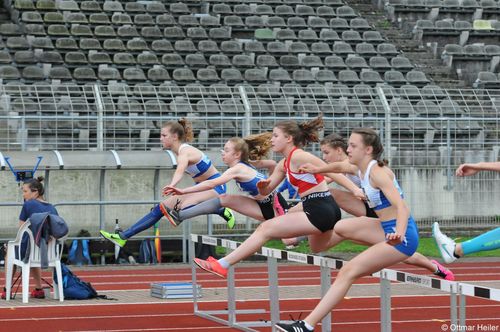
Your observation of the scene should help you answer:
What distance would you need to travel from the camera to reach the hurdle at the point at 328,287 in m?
8.16

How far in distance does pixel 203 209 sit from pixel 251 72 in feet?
40.5

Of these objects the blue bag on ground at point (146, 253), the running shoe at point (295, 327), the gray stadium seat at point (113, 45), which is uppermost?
the gray stadium seat at point (113, 45)

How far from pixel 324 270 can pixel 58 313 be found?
12.3ft

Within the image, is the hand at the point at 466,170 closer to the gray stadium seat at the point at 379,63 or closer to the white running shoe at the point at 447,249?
the white running shoe at the point at 447,249

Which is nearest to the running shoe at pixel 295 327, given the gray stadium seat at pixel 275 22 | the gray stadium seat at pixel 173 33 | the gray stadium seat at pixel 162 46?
the gray stadium seat at pixel 162 46

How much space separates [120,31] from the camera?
83.9ft

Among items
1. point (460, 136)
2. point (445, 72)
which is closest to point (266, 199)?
point (460, 136)

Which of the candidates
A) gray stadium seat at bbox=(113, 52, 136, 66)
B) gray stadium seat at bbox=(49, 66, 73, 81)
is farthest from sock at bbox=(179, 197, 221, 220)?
gray stadium seat at bbox=(113, 52, 136, 66)

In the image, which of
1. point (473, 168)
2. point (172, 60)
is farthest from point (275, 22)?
point (473, 168)

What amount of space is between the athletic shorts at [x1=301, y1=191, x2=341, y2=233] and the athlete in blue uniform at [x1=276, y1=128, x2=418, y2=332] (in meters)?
0.91

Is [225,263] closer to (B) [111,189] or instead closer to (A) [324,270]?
(A) [324,270]

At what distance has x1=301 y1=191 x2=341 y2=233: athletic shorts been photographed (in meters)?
10.2

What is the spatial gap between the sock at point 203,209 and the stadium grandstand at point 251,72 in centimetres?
701

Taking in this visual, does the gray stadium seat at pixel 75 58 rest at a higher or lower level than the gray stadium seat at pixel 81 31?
lower
